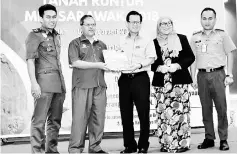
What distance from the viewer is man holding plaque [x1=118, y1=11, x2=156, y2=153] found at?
3.06 meters

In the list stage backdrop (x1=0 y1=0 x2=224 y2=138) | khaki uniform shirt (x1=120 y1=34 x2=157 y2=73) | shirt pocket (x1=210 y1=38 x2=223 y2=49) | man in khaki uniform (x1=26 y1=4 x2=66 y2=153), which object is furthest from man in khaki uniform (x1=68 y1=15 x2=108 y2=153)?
shirt pocket (x1=210 y1=38 x2=223 y2=49)

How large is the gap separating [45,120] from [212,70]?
1.89 metres

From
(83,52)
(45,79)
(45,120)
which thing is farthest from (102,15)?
(45,120)

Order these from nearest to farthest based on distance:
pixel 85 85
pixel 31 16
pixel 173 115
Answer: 1. pixel 85 85
2. pixel 173 115
3. pixel 31 16

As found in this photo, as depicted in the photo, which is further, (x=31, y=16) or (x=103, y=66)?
(x=31, y=16)

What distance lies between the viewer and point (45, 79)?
9.71ft

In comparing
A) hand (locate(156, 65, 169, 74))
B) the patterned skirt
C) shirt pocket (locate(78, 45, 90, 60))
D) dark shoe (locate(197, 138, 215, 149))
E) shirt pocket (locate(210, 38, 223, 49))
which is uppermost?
shirt pocket (locate(210, 38, 223, 49))

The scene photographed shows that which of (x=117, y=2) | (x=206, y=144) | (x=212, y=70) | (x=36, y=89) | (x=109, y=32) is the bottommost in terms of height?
(x=206, y=144)

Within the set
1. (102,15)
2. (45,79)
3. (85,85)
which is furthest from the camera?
(102,15)

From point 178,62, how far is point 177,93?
1.09 ft

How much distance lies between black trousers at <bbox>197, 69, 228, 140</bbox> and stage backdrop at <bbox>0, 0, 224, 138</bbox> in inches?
35.4

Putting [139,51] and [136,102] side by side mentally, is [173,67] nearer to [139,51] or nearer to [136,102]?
[139,51]

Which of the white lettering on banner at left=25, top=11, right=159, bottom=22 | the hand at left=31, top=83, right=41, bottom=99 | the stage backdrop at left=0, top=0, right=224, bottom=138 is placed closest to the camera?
the hand at left=31, top=83, right=41, bottom=99

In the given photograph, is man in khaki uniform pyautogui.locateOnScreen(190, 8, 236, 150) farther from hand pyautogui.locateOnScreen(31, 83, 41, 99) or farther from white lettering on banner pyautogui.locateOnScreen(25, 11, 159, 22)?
hand pyautogui.locateOnScreen(31, 83, 41, 99)
